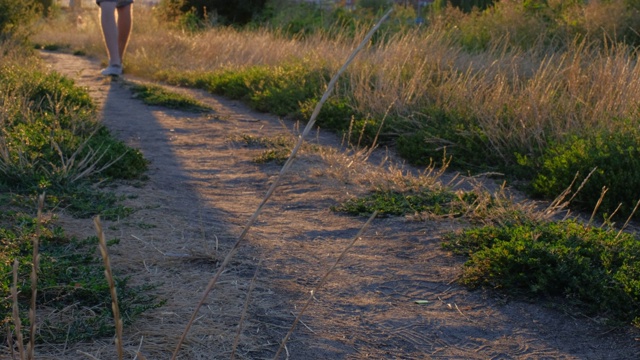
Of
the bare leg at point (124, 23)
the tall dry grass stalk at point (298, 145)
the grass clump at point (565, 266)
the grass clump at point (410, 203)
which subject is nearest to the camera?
the tall dry grass stalk at point (298, 145)

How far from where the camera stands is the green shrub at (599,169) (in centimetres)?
445

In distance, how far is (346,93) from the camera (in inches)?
292

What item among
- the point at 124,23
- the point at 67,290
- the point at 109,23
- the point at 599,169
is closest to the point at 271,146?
the point at 599,169

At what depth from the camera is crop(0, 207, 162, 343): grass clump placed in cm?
239

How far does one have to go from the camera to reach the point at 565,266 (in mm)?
3008

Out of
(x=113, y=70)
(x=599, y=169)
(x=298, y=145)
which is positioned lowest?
(x=113, y=70)

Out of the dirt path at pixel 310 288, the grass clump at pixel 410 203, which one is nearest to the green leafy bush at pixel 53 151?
the dirt path at pixel 310 288

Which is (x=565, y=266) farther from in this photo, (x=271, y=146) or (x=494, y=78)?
(x=494, y=78)

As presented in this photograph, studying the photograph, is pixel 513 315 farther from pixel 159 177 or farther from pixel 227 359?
pixel 159 177

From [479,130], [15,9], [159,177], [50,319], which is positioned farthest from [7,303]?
[15,9]

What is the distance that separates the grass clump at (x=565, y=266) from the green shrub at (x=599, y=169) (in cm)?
117

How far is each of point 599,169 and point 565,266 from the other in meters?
1.74

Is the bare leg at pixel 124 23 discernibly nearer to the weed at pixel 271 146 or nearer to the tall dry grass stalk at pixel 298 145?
the weed at pixel 271 146

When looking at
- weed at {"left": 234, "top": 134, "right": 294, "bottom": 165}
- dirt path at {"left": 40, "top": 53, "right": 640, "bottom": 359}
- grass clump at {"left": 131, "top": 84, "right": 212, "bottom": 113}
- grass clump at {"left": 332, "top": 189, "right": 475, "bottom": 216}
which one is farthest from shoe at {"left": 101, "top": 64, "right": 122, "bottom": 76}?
grass clump at {"left": 332, "top": 189, "right": 475, "bottom": 216}
